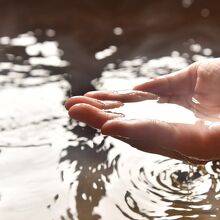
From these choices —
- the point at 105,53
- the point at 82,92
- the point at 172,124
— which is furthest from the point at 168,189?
the point at 105,53

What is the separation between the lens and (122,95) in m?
1.19

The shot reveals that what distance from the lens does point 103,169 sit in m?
1.24

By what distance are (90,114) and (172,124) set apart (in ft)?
0.58

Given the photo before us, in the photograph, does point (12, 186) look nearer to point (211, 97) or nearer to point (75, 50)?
point (211, 97)

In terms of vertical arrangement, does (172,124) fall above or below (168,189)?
above

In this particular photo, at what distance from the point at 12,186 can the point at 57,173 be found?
12 centimetres

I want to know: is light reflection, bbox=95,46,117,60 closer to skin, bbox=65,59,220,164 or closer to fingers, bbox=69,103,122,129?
skin, bbox=65,59,220,164

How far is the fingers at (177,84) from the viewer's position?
1246 millimetres

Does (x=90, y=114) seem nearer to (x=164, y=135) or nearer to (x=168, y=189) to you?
(x=164, y=135)

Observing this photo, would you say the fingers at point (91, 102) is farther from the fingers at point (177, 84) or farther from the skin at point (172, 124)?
the fingers at point (177, 84)

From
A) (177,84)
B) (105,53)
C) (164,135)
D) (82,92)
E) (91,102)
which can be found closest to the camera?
(164,135)

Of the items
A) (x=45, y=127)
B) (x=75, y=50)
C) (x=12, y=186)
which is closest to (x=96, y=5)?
(x=75, y=50)

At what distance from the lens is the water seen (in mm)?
1127

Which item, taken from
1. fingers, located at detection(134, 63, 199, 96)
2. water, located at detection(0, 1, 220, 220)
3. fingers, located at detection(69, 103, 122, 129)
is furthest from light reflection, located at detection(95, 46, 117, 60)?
fingers, located at detection(69, 103, 122, 129)
